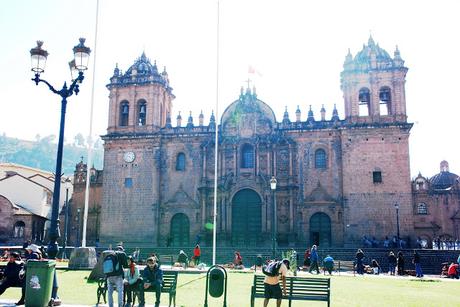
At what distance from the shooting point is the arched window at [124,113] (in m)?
41.4

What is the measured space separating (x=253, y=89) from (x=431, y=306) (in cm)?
2803

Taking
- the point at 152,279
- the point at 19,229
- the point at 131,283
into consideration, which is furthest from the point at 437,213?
the point at 131,283

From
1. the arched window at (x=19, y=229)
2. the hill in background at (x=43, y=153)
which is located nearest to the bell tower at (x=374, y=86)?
the arched window at (x=19, y=229)

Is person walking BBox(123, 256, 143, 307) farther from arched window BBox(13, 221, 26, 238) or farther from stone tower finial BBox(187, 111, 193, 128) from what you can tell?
arched window BBox(13, 221, 26, 238)

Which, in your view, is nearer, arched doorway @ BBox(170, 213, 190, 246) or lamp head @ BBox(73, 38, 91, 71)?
lamp head @ BBox(73, 38, 91, 71)

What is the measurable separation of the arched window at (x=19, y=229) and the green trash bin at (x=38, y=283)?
36644 mm

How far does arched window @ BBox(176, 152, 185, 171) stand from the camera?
39312 millimetres

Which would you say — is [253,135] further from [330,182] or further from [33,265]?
[33,265]

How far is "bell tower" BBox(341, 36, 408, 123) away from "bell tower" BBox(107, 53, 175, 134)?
15.6m

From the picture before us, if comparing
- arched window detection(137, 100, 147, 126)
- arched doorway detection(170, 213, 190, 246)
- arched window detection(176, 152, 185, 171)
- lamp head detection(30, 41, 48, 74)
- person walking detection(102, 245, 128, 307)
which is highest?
arched window detection(137, 100, 147, 126)

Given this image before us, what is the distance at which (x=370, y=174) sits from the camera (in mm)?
35406

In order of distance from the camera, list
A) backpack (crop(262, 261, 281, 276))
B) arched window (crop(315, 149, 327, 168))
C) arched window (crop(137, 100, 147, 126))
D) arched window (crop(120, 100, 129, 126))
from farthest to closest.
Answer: arched window (crop(120, 100, 129, 126)), arched window (crop(137, 100, 147, 126)), arched window (crop(315, 149, 327, 168)), backpack (crop(262, 261, 281, 276))

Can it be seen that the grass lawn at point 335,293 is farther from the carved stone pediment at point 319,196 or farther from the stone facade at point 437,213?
the stone facade at point 437,213

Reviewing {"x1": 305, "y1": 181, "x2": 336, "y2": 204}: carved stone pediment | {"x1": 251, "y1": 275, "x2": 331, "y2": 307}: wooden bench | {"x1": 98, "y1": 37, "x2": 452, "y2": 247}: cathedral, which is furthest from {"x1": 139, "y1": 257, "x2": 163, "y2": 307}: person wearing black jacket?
{"x1": 305, "y1": 181, "x2": 336, "y2": 204}: carved stone pediment
